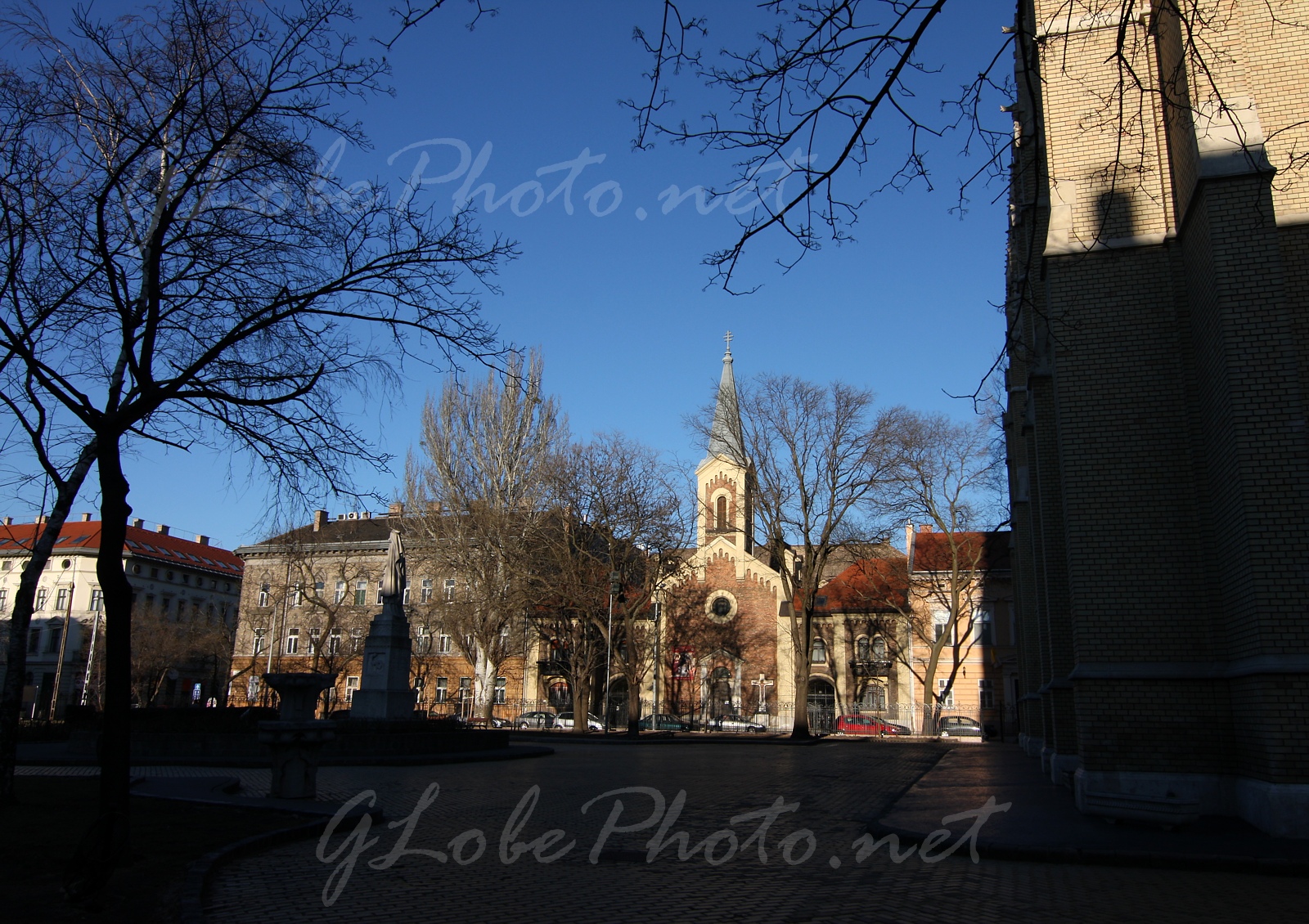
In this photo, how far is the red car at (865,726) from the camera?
50000 mm

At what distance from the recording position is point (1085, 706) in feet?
37.2

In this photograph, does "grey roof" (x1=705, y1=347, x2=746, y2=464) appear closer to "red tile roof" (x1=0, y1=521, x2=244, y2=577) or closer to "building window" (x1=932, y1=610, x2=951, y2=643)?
"building window" (x1=932, y1=610, x2=951, y2=643)

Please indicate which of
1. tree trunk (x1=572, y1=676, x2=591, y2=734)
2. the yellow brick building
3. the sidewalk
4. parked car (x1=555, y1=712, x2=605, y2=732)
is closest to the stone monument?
the sidewalk

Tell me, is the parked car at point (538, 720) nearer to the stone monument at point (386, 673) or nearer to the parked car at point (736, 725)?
the parked car at point (736, 725)

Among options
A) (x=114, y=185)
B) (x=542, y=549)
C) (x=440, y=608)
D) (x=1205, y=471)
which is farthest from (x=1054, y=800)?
(x=440, y=608)

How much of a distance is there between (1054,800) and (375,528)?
6099 cm

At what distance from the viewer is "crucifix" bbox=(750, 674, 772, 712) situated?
181 feet

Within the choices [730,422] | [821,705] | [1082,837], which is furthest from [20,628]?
[821,705]

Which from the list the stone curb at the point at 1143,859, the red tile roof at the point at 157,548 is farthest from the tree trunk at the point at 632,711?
the red tile roof at the point at 157,548

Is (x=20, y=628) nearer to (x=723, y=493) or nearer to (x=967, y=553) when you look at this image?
(x=967, y=553)

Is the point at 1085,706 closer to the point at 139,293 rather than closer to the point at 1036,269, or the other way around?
the point at 1036,269

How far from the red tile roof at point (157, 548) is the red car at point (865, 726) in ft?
150

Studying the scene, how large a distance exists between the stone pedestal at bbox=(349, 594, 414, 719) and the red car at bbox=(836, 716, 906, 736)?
99.0 ft

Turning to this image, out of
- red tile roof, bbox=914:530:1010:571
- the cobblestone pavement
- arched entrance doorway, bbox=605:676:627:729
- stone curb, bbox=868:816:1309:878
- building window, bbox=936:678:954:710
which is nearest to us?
the cobblestone pavement
